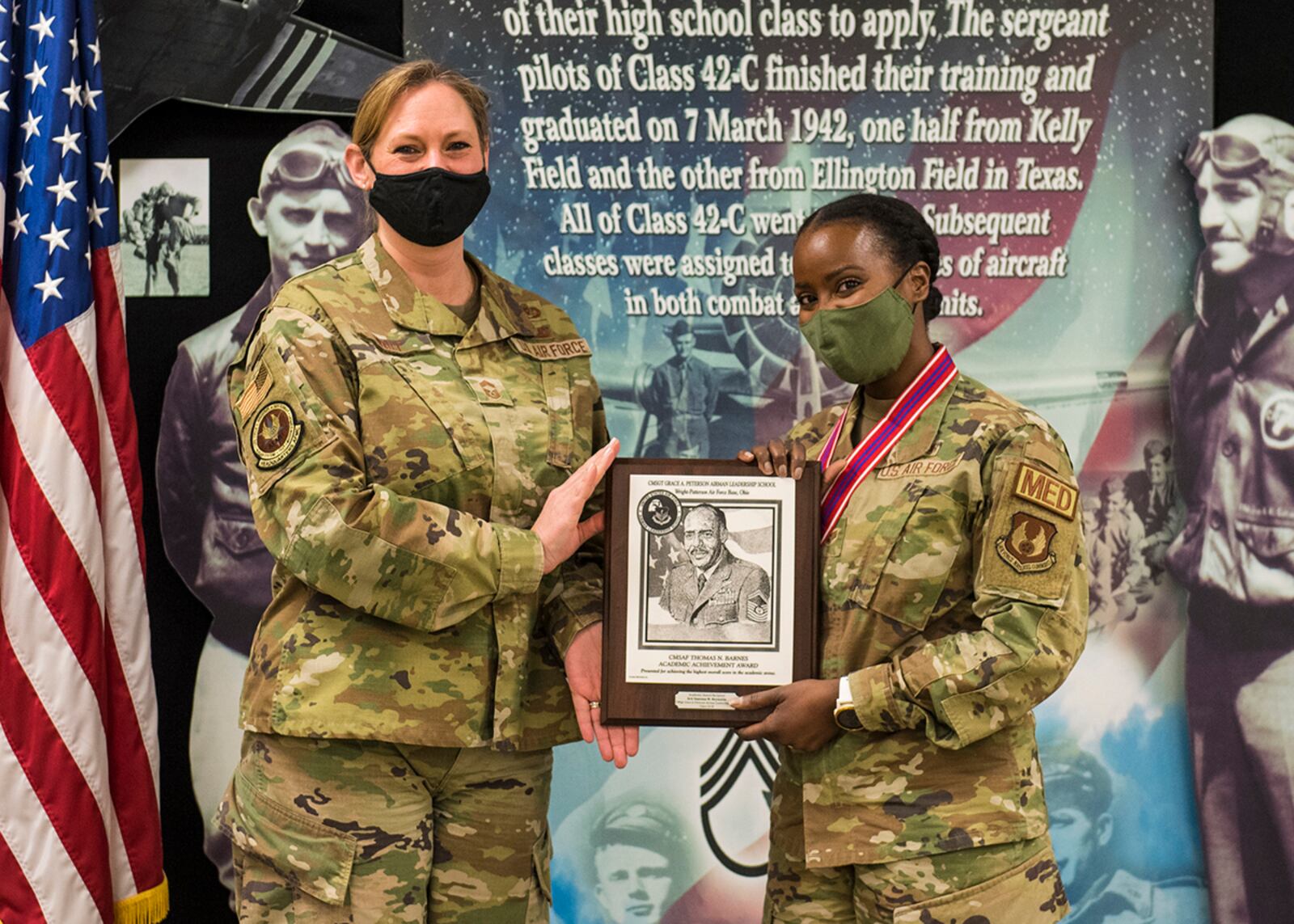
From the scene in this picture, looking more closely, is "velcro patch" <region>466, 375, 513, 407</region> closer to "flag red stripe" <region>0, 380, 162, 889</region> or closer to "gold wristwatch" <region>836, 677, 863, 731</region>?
"gold wristwatch" <region>836, 677, 863, 731</region>

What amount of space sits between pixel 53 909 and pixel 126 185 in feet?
5.87

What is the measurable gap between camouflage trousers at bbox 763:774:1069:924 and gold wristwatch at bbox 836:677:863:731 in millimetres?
223

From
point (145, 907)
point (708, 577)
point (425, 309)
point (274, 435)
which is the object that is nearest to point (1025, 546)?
point (708, 577)

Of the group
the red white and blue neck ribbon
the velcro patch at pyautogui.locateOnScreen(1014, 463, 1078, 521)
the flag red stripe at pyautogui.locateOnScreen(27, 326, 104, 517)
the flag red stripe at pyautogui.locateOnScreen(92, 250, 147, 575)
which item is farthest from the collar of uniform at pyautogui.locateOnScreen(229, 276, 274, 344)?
the velcro patch at pyautogui.locateOnScreen(1014, 463, 1078, 521)

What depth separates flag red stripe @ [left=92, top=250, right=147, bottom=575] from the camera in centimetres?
296

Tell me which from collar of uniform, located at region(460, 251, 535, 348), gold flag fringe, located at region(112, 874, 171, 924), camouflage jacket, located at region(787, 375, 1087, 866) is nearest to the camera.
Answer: camouflage jacket, located at region(787, 375, 1087, 866)

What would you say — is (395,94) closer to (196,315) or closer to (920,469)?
(920,469)

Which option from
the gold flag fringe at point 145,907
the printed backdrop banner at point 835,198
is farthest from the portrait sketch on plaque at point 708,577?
the gold flag fringe at point 145,907

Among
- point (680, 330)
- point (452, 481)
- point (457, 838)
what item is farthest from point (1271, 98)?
point (457, 838)

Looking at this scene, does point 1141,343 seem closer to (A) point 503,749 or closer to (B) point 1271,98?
(B) point 1271,98

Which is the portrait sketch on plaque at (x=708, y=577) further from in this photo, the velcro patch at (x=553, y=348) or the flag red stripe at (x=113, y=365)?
the flag red stripe at (x=113, y=365)

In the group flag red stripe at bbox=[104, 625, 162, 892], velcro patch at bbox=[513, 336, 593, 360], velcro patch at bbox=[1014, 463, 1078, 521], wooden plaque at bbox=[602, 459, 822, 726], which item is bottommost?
flag red stripe at bbox=[104, 625, 162, 892]

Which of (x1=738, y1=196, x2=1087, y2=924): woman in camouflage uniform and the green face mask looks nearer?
(x1=738, y1=196, x2=1087, y2=924): woman in camouflage uniform

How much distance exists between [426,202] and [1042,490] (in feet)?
3.56
